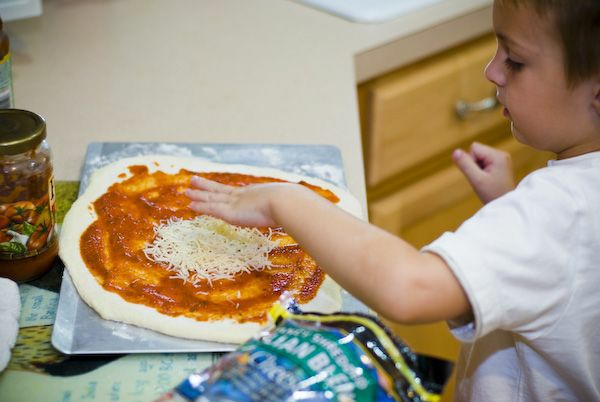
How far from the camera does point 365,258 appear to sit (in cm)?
74

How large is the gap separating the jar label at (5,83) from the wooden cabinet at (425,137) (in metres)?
0.68

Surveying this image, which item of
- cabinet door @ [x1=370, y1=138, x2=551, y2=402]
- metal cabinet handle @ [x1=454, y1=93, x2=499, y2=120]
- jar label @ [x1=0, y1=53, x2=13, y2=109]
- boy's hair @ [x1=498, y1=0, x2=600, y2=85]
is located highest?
boy's hair @ [x1=498, y1=0, x2=600, y2=85]

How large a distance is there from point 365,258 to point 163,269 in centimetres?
28

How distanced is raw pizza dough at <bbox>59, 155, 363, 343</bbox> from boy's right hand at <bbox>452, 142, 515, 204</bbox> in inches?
7.3

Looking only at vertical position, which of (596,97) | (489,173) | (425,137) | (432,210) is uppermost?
(596,97)

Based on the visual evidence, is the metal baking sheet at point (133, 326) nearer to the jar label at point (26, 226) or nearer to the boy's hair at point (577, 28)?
the jar label at point (26, 226)

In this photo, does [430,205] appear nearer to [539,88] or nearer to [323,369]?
[539,88]

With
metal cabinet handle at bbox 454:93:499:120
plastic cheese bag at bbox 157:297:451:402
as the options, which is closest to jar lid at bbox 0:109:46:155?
plastic cheese bag at bbox 157:297:451:402

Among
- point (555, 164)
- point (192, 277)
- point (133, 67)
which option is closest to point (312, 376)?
point (192, 277)

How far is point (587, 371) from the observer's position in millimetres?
833

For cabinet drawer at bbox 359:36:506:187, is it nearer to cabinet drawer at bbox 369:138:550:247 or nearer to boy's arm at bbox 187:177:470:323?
cabinet drawer at bbox 369:138:550:247

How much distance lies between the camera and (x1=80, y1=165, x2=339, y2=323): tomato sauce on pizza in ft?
2.79

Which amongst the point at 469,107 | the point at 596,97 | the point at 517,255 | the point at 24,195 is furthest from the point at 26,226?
the point at 469,107

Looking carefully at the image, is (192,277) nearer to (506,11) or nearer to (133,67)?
(506,11)
